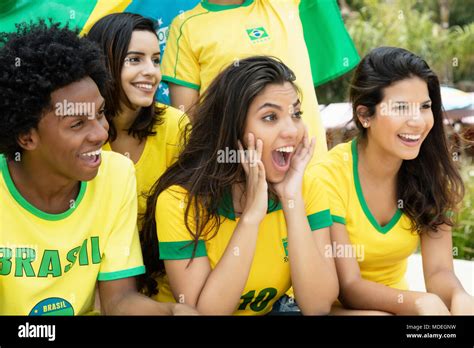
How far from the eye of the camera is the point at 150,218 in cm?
292

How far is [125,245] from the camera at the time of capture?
2.70 m

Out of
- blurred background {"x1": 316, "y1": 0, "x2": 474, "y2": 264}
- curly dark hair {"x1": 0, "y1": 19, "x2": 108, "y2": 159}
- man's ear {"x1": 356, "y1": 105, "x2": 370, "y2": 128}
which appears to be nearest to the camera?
curly dark hair {"x1": 0, "y1": 19, "x2": 108, "y2": 159}

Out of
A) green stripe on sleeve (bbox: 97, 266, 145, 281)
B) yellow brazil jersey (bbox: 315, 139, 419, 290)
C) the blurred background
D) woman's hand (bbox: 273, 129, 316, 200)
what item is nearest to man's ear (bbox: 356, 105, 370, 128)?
yellow brazil jersey (bbox: 315, 139, 419, 290)

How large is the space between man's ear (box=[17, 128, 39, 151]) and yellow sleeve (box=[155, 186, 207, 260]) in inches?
18.0

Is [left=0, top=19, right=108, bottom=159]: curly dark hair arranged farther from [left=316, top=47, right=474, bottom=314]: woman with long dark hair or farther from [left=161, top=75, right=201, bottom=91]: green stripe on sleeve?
[left=316, top=47, right=474, bottom=314]: woman with long dark hair

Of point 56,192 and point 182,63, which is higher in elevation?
point 182,63

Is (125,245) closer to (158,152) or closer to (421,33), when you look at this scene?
(158,152)

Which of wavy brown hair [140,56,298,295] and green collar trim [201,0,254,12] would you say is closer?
wavy brown hair [140,56,298,295]

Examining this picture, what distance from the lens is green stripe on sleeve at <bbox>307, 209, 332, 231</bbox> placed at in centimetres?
283

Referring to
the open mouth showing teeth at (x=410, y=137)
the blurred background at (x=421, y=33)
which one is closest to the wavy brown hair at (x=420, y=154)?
the open mouth showing teeth at (x=410, y=137)

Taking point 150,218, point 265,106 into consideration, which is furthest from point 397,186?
point 150,218

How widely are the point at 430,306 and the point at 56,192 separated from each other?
1323mm

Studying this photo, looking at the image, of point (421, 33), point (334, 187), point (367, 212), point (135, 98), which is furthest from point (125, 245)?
point (421, 33)

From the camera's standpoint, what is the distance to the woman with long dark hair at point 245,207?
106 inches
